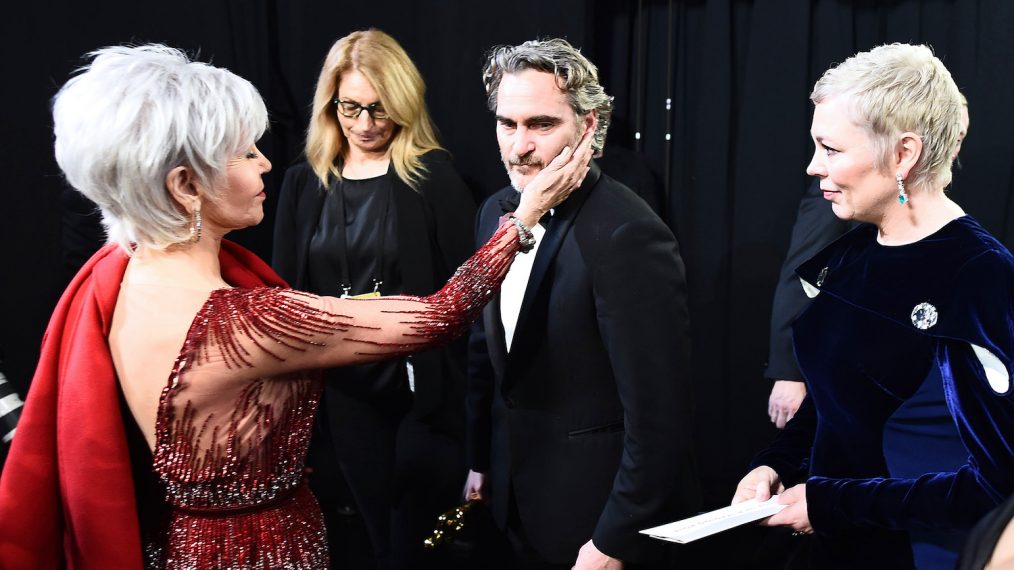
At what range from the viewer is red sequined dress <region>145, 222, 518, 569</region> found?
1478 millimetres

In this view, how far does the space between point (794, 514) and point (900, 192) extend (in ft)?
1.87

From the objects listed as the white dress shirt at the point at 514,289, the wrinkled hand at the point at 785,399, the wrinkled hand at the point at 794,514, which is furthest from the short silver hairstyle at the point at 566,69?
the wrinkled hand at the point at 785,399

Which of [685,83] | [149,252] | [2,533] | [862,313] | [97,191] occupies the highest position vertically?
[685,83]

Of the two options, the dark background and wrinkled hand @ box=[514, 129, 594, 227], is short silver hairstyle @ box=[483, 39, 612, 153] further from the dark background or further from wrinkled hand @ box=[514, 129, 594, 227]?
the dark background

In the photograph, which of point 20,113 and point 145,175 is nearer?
point 145,175

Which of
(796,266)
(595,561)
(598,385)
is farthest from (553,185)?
(796,266)

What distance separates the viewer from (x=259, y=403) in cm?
154

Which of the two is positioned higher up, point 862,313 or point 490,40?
point 490,40

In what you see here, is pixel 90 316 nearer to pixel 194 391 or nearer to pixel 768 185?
pixel 194 391

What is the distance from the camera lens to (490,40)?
10.3 feet

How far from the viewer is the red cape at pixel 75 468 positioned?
4.81 ft

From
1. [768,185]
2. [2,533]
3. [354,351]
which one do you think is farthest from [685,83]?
[2,533]

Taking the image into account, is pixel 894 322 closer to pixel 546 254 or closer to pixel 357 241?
pixel 546 254

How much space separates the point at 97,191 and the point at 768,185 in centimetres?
217
